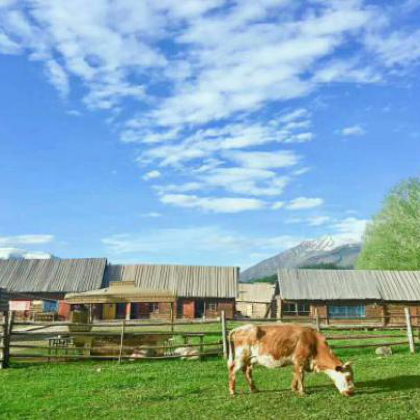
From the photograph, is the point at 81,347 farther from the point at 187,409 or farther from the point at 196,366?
the point at 187,409

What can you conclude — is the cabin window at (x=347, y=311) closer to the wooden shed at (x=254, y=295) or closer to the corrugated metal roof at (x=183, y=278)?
the corrugated metal roof at (x=183, y=278)

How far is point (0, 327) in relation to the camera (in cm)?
1630

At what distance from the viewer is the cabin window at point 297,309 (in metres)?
36.7

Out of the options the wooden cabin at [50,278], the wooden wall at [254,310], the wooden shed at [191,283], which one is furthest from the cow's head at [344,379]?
the wooden wall at [254,310]

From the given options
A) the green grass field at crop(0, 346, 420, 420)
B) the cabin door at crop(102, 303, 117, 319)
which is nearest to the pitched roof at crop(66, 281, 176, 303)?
the green grass field at crop(0, 346, 420, 420)

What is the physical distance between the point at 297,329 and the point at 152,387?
3918mm

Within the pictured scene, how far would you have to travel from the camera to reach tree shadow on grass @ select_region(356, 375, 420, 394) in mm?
9641

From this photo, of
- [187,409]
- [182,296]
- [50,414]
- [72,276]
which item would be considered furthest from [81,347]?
[72,276]

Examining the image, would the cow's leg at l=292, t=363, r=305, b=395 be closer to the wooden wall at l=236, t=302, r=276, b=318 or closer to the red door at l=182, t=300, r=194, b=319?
the red door at l=182, t=300, r=194, b=319

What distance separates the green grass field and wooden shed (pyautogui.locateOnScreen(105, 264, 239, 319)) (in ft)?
83.8

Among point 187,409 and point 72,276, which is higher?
point 72,276

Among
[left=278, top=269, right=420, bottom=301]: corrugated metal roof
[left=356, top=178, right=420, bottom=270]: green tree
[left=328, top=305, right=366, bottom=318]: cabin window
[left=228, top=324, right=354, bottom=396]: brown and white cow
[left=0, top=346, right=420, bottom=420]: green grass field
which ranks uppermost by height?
[left=356, top=178, right=420, bottom=270]: green tree

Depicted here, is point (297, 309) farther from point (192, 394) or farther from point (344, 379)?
point (344, 379)

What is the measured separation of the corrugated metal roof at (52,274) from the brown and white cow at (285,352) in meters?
34.6
